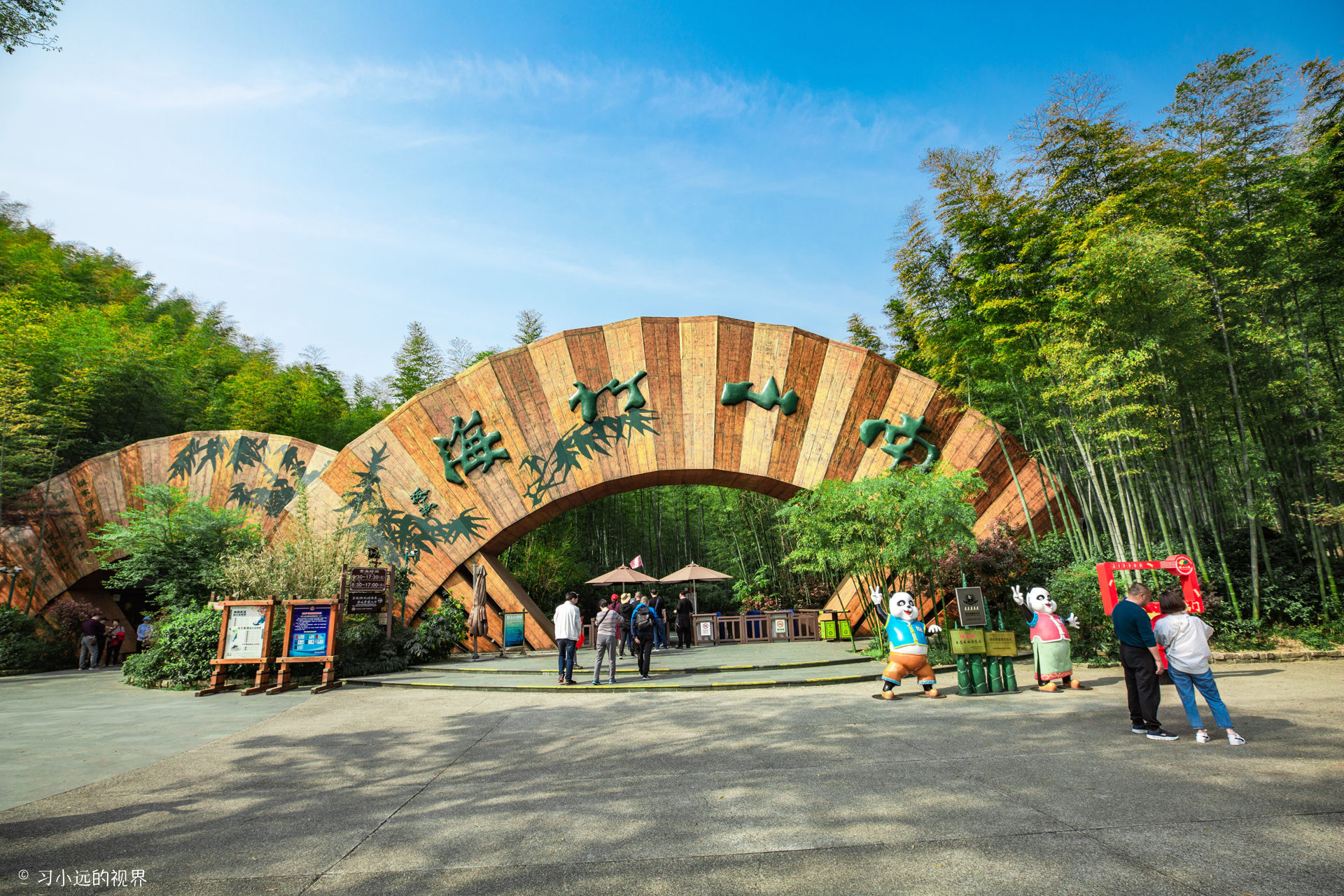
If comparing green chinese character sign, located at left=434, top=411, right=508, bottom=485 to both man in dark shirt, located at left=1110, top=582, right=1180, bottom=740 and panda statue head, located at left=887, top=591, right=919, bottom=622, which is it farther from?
man in dark shirt, located at left=1110, top=582, right=1180, bottom=740

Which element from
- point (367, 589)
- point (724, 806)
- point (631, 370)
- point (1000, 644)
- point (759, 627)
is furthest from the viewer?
point (759, 627)

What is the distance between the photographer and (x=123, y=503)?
17484 mm

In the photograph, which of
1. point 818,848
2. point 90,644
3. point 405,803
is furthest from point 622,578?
point 818,848

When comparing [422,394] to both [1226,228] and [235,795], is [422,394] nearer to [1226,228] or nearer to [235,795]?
[235,795]

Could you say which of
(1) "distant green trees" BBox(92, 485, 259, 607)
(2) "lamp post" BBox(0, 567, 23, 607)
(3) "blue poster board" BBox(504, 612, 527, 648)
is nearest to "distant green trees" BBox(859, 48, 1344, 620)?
(3) "blue poster board" BBox(504, 612, 527, 648)

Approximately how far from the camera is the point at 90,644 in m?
14.9

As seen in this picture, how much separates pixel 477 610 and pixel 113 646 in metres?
11.7

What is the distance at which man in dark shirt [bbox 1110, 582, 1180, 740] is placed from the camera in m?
5.31

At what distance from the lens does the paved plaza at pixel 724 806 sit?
2.89 m

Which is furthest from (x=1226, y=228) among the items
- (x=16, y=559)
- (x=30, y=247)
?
(x=30, y=247)

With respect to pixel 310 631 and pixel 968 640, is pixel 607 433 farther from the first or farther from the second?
pixel 968 640

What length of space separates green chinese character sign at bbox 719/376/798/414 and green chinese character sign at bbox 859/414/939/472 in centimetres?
164

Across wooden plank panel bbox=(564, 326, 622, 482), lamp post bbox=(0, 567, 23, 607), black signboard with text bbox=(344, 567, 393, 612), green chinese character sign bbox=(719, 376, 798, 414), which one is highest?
wooden plank panel bbox=(564, 326, 622, 482)

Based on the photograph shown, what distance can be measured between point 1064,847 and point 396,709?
23.8 ft
